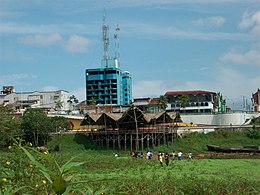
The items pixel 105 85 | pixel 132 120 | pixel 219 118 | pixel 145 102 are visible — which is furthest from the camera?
pixel 105 85

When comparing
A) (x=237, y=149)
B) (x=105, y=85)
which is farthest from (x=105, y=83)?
(x=237, y=149)

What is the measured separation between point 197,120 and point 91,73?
36938 millimetres

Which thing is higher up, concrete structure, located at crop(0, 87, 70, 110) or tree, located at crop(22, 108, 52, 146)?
concrete structure, located at crop(0, 87, 70, 110)

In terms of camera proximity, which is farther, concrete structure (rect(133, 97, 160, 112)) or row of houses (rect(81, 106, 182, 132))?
concrete structure (rect(133, 97, 160, 112))

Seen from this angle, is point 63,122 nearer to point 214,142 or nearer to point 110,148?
point 110,148

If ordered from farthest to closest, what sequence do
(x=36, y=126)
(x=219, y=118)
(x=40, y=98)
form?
(x=40, y=98) < (x=219, y=118) < (x=36, y=126)

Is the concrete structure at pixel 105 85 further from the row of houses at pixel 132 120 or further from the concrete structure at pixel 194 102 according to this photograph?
the row of houses at pixel 132 120

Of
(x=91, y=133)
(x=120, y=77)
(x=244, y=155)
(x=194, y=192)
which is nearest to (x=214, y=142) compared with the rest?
(x=244, y=155)

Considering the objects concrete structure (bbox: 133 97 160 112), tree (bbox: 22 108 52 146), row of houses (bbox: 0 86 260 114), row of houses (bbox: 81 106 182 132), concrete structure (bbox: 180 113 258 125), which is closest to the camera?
row of houses (bbox: 81 106 182 132)

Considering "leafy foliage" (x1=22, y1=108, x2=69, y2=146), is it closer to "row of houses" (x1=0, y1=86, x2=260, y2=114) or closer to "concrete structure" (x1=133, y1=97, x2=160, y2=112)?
"row of houses" (x1=0, y1=86, x2=260, y2=114)

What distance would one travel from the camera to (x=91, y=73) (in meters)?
91.2

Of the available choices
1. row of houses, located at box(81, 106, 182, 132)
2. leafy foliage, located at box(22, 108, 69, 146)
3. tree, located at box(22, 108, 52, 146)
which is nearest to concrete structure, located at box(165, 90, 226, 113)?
row of houses, located at box(81, 106, 182, 132)

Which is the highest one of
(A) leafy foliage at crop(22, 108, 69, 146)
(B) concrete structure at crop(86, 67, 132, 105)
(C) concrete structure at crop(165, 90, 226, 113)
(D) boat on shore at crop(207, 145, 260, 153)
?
(B) concrete structure at crop(86, 67, 132, 105)

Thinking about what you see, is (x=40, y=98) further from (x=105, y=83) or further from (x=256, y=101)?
(x=256, y=101)
